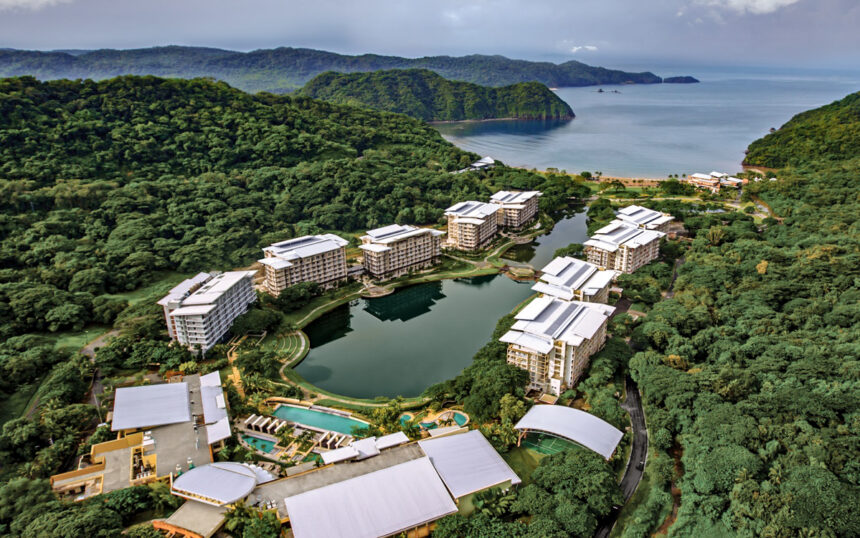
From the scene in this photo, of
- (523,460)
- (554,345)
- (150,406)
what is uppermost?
(554,345)

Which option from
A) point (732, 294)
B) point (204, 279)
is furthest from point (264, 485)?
point (732, 294)

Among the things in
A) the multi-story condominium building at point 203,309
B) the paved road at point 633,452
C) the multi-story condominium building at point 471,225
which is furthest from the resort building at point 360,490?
the multi-story condominium building at point 471,225

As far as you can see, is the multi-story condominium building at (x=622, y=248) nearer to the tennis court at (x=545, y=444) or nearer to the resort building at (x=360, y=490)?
the tennis court at (x=545, y=444)

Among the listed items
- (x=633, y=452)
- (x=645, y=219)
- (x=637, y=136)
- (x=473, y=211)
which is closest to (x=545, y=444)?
(x=633, y=452)

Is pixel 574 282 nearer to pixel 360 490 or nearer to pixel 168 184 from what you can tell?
pixel 360 490

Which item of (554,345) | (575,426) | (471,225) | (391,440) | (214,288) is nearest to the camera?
(391,440)

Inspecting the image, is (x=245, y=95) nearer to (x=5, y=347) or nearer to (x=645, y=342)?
(x=5, y=347)

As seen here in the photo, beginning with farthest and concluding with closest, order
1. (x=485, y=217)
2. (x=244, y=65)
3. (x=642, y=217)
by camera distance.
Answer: (x=244, y=65) < (x=485, y=217) < (x=642, y=217)
